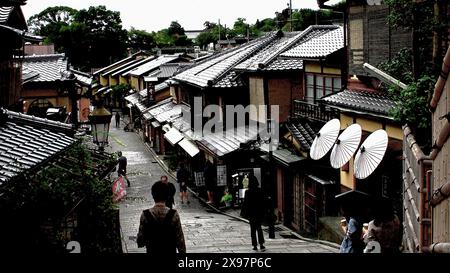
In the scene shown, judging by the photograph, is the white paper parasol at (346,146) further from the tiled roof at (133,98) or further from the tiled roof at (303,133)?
the tiled roof at (133,98)

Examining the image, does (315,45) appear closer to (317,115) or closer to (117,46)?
(317,115)

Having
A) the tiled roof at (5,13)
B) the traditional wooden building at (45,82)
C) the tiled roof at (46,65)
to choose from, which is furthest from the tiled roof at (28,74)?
the tiled roof at (5,13)

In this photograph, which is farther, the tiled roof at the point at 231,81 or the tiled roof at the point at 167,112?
the tiled roof at the point at 167,112

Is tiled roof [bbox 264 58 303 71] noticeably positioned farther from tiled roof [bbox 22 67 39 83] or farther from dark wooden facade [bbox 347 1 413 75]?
tiled roof [bbox 22 67 39 83]

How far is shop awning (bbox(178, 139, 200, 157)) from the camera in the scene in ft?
96.7

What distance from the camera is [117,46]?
67.4ft

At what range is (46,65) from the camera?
92.7ft

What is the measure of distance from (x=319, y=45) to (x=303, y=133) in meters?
3.93

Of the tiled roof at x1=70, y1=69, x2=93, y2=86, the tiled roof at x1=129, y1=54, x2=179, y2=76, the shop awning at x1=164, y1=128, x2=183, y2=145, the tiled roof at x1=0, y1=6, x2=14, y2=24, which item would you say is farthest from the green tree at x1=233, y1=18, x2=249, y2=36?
the tiled roof at x1=0, y1=6, x2=14, y2=24

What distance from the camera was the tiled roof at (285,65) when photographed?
24125mm

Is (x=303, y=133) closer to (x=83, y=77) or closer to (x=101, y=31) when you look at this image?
(x=101, y=31)

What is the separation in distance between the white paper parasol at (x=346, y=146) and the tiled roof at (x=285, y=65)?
32.1 feet

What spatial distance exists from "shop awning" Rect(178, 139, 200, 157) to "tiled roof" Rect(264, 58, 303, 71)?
6624mm
